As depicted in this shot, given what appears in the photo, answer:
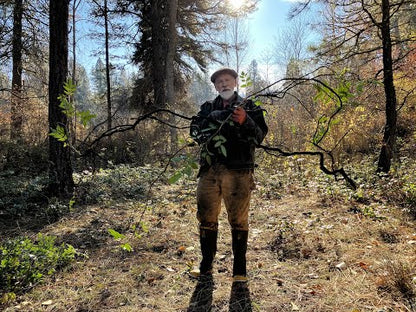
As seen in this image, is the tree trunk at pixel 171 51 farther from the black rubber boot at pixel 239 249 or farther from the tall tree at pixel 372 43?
the black rubber boot at pixel 239 249

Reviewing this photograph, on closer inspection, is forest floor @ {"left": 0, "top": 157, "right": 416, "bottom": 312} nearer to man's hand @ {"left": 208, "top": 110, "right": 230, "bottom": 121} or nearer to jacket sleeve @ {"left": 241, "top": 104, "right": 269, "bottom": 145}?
man's hand @ {"left": 208, "top": 110, "right": 230, "bottom": 121}

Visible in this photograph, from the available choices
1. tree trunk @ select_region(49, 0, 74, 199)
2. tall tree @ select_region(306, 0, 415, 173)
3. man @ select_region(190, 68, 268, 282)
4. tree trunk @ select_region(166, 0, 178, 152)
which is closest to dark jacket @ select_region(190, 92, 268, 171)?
man @ select_region(190, 68, 268, 282)

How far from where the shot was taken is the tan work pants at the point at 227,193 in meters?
2.68

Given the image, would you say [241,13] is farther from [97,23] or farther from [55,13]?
[55,13]

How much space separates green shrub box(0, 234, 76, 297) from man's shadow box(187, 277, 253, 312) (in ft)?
4.86

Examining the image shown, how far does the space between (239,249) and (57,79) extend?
493 centimetres

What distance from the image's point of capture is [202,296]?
266 centimetres

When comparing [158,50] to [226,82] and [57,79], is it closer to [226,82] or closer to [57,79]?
[57,79]

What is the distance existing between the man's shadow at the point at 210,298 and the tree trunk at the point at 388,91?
17.9 ft

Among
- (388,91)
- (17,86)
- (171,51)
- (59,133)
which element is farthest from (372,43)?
(17,86)

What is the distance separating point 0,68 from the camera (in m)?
12.5

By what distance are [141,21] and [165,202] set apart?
1178cm

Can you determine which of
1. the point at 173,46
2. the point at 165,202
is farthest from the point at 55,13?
the point at 173,46

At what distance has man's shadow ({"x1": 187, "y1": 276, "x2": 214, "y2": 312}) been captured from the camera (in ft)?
8.17
